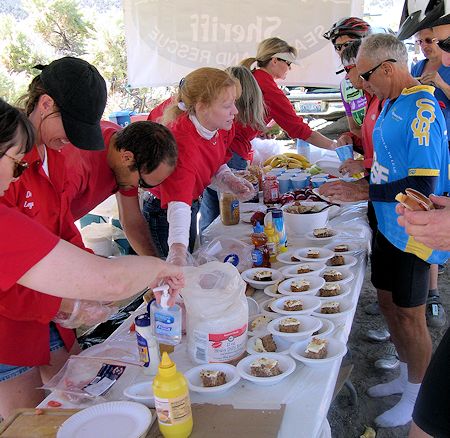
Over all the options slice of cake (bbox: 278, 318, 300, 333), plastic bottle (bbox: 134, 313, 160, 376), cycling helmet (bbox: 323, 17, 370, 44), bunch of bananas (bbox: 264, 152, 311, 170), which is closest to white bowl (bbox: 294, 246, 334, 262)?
slice of cake (bbox: 278, 318, 300, 333)

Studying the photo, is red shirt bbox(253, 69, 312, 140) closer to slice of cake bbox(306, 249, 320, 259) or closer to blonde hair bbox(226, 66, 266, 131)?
blonde hair bbox(226, 66, 266, 131)

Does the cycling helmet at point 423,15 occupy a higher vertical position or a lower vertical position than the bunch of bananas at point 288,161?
higher

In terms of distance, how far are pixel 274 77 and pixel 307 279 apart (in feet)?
7.44

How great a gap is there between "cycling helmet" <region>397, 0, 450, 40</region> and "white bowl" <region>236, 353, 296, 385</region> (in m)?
1.62

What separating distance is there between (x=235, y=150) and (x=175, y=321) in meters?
2.14

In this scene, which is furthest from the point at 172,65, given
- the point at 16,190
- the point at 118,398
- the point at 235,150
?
the point at 118,398

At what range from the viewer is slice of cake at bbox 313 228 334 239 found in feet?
8.07

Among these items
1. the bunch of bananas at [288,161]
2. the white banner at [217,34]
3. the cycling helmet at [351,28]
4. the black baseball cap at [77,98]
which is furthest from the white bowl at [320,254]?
the white banner at [217,34]

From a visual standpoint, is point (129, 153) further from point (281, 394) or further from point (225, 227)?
point (281, 394)

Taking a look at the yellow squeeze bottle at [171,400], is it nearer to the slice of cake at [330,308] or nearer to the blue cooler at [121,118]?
the slice of cake at [330,308]

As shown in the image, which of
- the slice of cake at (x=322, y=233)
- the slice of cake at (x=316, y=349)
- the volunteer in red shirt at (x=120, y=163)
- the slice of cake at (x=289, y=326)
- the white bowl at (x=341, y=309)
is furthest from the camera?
the slice of cake at (x=322, y=233)

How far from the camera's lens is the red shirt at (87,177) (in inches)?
74.1

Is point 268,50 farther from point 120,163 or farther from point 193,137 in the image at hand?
point 120,163

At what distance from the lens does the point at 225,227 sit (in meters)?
2.79
